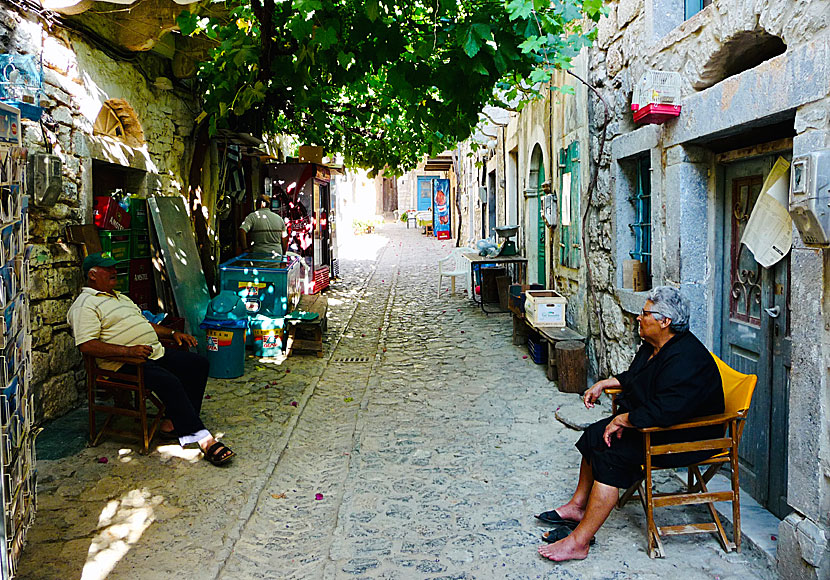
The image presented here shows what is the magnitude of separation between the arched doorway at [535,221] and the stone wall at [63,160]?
224 inches

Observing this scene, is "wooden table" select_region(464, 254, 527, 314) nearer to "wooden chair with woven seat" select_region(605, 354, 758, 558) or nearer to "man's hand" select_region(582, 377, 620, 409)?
"man's hand" select_region(582, 377, 620, 409)

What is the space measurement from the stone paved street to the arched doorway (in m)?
3.13

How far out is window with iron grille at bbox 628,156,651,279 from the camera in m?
5.39

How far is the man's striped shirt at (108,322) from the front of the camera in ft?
15.3

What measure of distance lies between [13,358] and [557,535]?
271cm

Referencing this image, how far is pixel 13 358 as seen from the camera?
2.74m

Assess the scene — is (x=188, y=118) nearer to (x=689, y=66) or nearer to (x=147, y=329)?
(x=147, y=329)

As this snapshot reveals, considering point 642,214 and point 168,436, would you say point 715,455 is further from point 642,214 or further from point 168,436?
point 168,436

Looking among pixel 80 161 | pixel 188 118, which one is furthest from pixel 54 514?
pixel 188 118

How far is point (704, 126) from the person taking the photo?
4.00 meters

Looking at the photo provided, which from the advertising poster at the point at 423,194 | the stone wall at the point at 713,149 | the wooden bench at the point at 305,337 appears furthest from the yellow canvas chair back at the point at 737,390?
the advertising poster at the point at 423,194

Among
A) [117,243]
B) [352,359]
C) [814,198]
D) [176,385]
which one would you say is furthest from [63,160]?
[814,198]

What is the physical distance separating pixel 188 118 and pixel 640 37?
574 cm

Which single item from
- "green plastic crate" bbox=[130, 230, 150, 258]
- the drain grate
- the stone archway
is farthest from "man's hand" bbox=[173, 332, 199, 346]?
the drain grate
